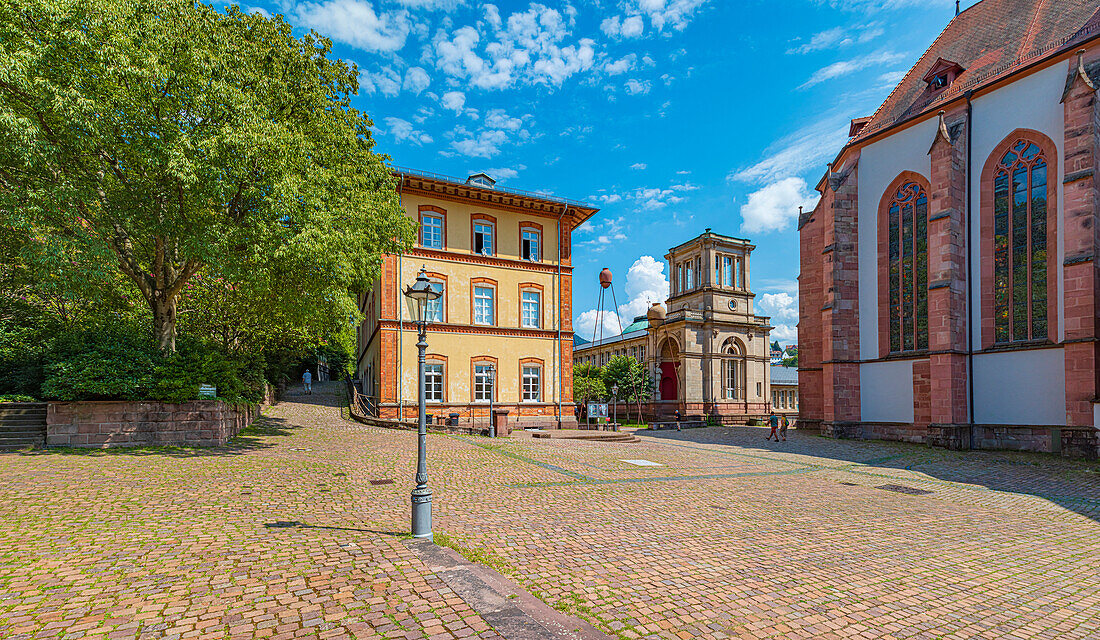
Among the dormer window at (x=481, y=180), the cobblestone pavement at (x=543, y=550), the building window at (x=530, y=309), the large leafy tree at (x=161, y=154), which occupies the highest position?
the dormer window at (x=481, y=180)

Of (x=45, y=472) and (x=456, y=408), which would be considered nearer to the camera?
(x=45, y=472)

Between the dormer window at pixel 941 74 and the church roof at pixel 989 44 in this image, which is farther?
the dormer window at pixel 941 74

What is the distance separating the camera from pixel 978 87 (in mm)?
22391

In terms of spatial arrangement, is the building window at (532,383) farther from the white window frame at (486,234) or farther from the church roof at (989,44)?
the church roof at (989,44)

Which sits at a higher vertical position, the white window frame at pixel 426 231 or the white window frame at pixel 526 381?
the white window frame at pixel 426 231

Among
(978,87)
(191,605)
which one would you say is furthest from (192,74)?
(978,87)

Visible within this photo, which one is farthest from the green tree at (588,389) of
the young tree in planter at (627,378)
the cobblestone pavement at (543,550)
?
the cobblestone pavement at (543,550)

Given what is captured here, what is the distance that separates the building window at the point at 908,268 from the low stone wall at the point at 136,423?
90.6ft

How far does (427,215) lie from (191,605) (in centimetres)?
2508

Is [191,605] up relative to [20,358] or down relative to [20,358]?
down

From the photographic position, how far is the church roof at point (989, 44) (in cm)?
2164

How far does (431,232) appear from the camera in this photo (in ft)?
93.7

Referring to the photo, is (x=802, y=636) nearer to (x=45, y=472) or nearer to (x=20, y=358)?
(x=45, y=472)

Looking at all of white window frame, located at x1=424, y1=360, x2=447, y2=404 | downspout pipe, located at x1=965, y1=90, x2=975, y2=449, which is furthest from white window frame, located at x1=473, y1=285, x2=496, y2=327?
downspout pipe, located at x1=965, y1=90, x2=975, y2=449
